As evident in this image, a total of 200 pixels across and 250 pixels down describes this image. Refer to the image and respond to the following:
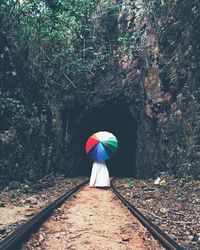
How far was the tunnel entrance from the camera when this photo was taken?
19.3 meters

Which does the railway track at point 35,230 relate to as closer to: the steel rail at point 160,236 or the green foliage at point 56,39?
the steel rail at point 160,236

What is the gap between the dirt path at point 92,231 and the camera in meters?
4.09

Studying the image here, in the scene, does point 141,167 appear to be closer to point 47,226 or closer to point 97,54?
point 97,54

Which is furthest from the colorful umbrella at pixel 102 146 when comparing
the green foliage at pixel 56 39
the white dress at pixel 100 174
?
the green foliage at pixel 56 39

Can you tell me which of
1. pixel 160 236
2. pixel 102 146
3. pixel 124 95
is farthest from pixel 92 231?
pixel 124 95

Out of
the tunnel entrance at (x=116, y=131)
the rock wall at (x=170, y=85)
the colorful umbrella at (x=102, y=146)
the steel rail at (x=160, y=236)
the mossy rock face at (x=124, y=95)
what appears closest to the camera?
the steel rail at (x=160, y=236)

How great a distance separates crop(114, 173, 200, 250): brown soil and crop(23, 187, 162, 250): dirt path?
479 mm

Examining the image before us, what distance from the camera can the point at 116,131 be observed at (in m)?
24.1

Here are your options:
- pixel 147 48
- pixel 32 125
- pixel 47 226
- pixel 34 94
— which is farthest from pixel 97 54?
pixel 47 226

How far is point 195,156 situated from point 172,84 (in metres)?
3.39

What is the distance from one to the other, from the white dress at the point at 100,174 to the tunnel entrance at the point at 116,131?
7.05m

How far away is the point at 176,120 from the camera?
32.9ft

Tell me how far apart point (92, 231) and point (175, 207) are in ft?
8.82

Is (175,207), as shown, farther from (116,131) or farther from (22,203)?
(116,131)
